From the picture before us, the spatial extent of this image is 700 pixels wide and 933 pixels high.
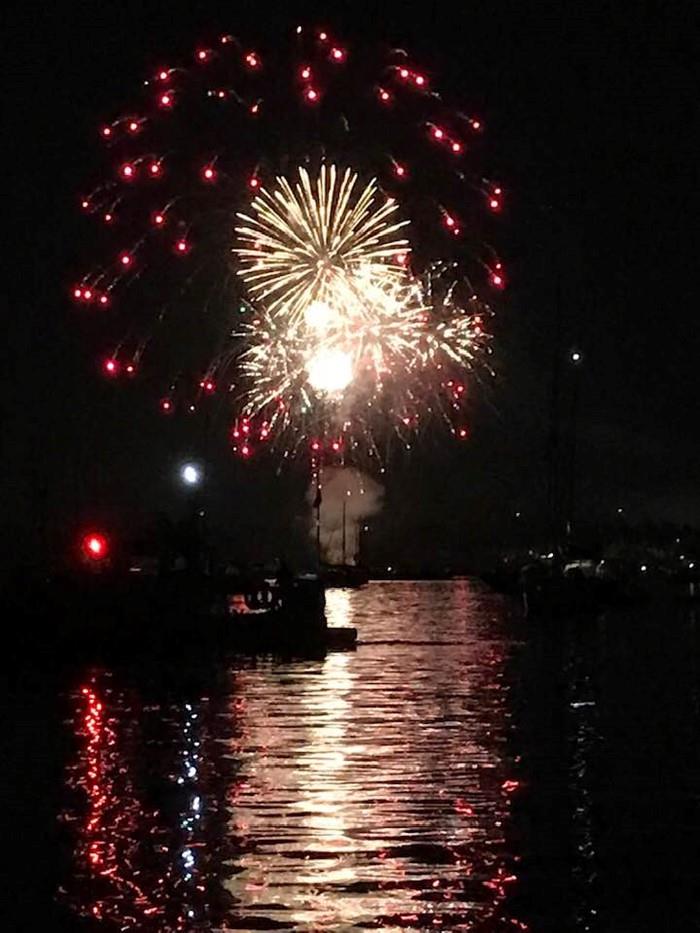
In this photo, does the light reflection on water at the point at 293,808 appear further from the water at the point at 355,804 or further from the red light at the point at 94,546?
the red light at the point at 94,546

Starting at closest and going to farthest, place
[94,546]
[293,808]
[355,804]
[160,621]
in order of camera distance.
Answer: [293,808] → [355,804] → [160,621] → [94,546]

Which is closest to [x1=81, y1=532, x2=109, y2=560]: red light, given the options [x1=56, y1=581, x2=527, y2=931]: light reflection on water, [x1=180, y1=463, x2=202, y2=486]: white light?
[x1=180, y1=463, x2=202, y2=486]: white light

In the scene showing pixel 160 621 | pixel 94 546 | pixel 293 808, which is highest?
pixel 94 546

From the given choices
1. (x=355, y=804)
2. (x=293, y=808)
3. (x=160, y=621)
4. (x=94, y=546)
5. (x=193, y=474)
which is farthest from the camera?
(x=193, y=474)

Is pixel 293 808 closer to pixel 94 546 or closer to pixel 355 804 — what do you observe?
pixel 355 804

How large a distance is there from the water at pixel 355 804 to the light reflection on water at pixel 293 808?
0.03 meters

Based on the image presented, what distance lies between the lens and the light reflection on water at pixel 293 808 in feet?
36.8

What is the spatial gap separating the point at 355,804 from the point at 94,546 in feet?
110

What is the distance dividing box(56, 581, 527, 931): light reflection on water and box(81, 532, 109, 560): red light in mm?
19179

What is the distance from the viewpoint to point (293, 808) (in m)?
15.2

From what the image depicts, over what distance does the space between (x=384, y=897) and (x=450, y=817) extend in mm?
3536

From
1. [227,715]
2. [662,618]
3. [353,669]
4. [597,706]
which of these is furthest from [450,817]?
[662,618]

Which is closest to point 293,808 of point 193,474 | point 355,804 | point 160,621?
point 355,804

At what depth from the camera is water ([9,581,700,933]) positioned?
36.9 feet
